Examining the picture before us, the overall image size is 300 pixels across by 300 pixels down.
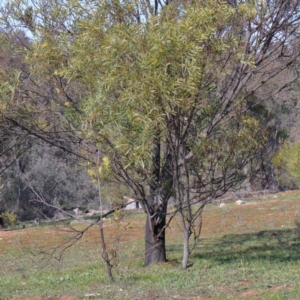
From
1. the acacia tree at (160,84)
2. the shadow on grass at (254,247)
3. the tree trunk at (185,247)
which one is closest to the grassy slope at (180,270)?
the shadow on grass at (254,247)

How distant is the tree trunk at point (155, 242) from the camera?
33.8 feet

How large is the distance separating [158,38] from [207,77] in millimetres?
1247

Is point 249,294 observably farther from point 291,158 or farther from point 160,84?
point 291,158

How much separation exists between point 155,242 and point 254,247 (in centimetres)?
318

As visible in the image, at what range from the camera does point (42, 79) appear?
32.3 ft

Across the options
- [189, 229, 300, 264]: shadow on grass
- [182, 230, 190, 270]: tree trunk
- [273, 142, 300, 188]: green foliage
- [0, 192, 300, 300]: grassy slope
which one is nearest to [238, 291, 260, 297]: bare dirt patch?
[0, 192, 300, 300]: grassy slope

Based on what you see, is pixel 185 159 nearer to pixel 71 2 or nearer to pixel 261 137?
pixel 261 137

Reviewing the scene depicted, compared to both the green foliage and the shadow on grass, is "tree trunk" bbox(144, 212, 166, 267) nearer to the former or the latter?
the shadow on grass

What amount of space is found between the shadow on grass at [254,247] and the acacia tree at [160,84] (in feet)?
5.05

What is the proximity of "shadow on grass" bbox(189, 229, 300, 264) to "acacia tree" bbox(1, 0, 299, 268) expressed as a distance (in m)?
1.54

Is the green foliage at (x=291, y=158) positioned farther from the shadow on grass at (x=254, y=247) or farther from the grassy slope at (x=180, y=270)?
the shadow on grass at (x=254, y=247)

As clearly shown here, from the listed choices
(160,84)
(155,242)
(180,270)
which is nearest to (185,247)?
(180,270)

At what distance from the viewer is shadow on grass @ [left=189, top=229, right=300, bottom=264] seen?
10.8m

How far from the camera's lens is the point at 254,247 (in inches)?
501
